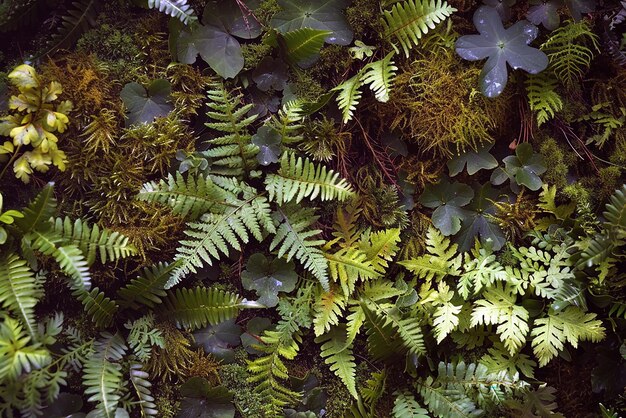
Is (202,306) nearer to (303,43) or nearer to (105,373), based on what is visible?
(105,373)

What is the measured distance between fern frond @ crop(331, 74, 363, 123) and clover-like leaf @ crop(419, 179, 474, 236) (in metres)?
0.57

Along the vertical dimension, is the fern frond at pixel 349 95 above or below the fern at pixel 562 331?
above

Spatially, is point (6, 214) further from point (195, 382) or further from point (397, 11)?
point (397, 11)

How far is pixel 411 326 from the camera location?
8.16 ft

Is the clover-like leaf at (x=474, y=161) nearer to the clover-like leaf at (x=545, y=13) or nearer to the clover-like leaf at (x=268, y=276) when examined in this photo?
the clover-like leaf at (x=545, y=13)

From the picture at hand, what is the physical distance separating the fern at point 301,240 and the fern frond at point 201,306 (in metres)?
0.30

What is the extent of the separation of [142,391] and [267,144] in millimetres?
1203

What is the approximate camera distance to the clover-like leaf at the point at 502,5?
8.54ft

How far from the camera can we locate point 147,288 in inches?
92.3

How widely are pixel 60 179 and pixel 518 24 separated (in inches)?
88.4

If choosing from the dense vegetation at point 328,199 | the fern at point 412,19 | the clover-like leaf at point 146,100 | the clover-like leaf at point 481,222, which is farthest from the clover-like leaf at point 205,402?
the fern at point 412,19

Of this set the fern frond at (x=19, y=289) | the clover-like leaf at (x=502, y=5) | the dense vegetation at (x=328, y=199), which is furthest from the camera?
the clover-like leaf at (x=502, y=5)

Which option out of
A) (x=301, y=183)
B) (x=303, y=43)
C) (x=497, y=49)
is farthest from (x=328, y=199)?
(x=497, y=49)

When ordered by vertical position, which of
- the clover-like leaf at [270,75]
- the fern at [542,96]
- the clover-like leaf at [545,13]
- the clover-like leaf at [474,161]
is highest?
the clover-like leaf at [545,13]
